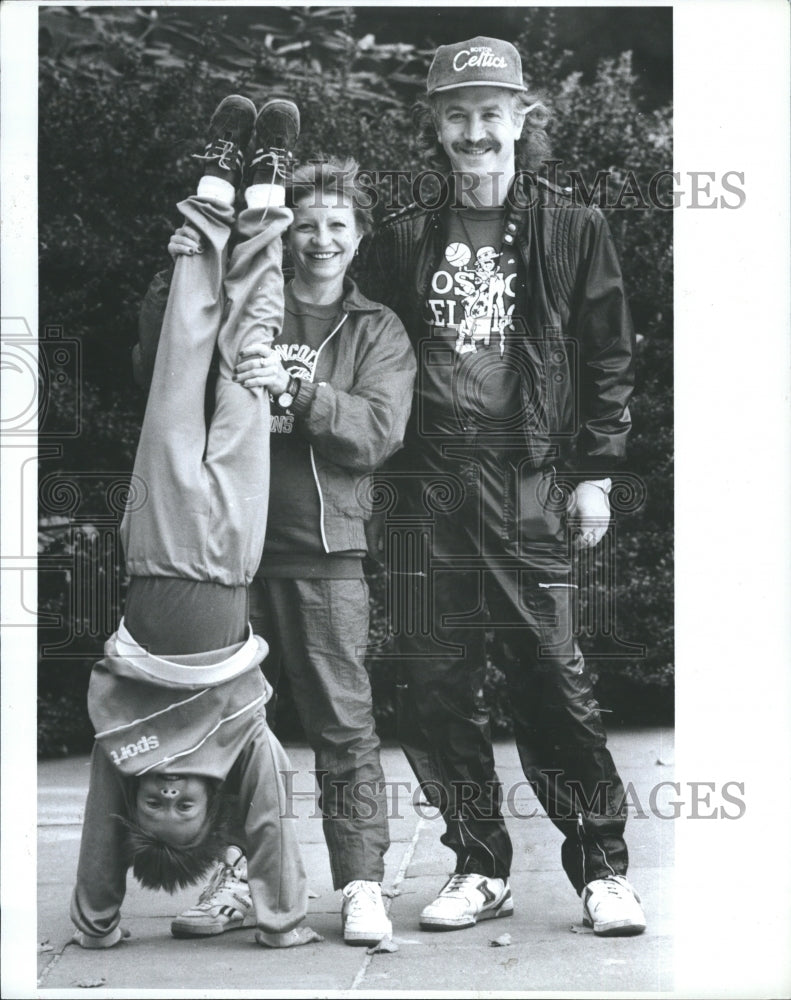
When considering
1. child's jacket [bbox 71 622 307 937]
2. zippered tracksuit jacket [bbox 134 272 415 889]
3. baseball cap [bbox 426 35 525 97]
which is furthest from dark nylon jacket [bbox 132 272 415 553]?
baseball cap [bbox 426 35 525 97]

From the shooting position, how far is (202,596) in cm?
420

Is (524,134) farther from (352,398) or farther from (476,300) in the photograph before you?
(352,398)

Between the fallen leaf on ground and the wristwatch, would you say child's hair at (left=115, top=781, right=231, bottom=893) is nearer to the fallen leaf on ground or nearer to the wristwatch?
the fallen leaf on ground

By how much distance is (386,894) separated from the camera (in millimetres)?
4469

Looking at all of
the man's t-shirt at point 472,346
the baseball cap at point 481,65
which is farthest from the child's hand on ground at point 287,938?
the baseball cap at point 481,65

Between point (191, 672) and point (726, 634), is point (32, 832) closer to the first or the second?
point (191, 672)

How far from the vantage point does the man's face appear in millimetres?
4393

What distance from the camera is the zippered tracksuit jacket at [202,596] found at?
4.18 m

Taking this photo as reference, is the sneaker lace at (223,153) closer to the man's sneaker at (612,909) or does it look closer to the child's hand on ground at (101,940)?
the child's hand on ground at (101,940)

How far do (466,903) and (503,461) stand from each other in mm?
1256

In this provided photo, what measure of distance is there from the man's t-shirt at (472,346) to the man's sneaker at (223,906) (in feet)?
4.55

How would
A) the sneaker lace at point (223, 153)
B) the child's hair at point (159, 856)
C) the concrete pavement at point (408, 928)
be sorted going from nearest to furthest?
the concrete pavement at point (408, 928), the child's hair at point (159, 856), the sneaker lace at point (223, 153)

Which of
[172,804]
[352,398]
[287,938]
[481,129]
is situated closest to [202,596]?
[172,804]

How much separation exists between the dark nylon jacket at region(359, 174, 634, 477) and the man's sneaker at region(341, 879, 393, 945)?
4.03ft
